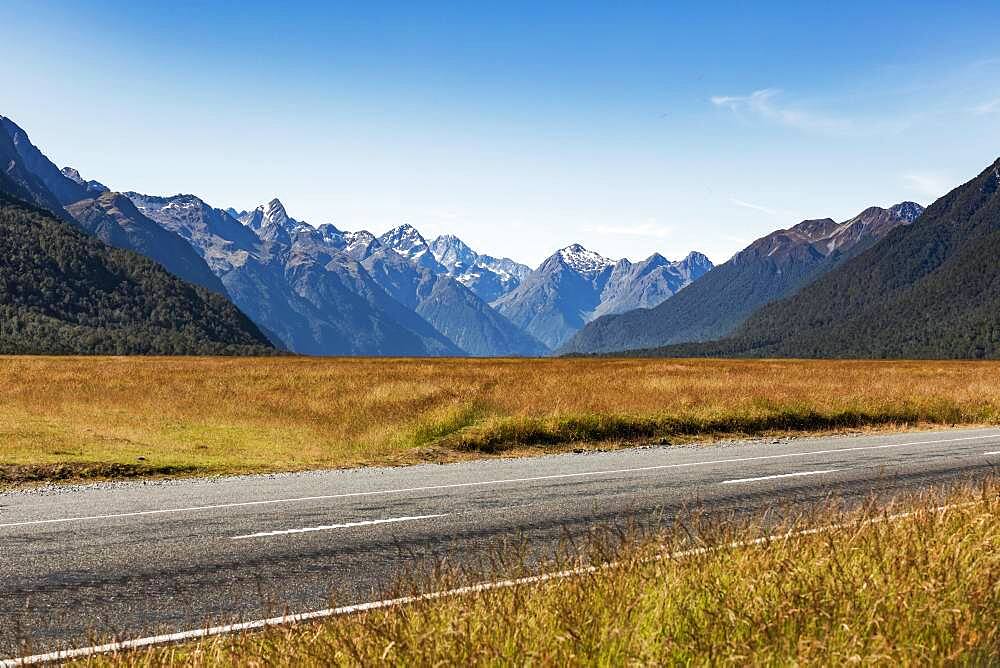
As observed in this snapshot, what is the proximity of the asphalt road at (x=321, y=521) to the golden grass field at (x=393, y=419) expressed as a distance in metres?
3.14

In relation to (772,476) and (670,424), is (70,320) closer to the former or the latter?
(670,424)

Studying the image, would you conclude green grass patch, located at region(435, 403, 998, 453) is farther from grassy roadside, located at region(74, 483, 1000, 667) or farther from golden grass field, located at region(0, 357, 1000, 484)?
grassy roadside, located at region(74, 483, 1000, 667)

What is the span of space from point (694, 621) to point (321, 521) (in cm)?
666

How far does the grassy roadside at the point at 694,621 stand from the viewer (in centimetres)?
375

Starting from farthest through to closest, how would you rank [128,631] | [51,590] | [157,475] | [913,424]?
[913,424] < [157,475] < [51,590] < [128,631]

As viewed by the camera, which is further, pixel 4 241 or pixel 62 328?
pixel 4 241

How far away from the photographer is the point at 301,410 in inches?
1091

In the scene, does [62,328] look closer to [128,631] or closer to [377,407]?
[377,407]

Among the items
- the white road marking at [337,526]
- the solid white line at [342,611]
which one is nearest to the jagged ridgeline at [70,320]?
the white road marking at [337,526]

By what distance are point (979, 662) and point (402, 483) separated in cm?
1050

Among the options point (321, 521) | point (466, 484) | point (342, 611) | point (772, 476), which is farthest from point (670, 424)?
point (342, 611)

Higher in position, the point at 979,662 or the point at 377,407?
the point at 979,662

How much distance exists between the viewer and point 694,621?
4.19 m

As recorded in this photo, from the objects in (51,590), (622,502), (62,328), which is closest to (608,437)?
(622,502)
